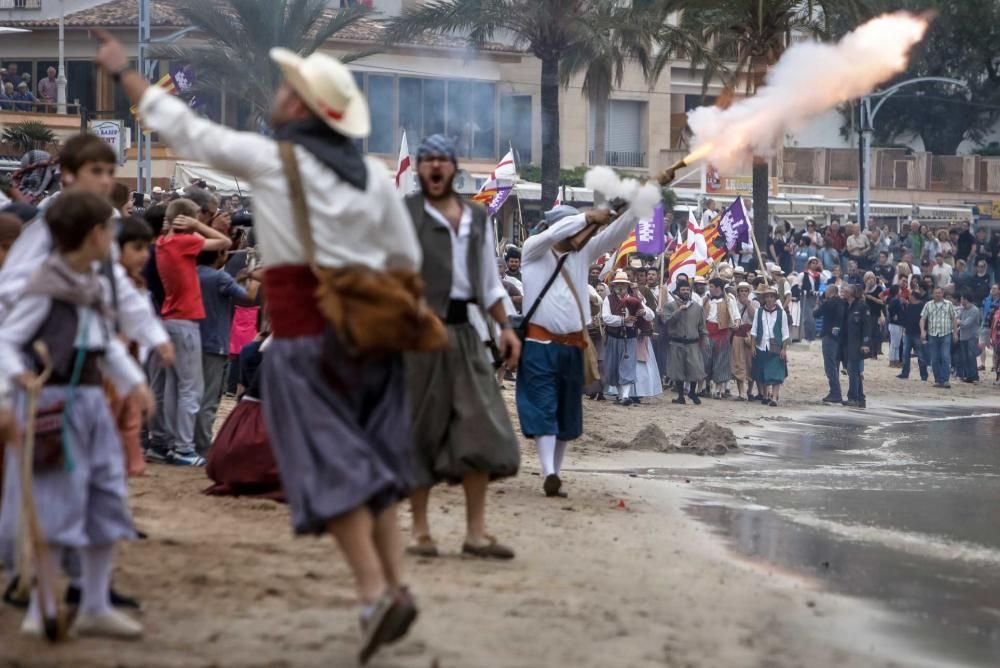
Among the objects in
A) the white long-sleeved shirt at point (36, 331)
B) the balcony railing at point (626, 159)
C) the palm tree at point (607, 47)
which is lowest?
the white long-sleeved shirt at point (36, 331)

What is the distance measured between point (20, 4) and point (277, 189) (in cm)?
5429

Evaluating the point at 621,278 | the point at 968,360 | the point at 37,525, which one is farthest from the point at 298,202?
the point at 968,360

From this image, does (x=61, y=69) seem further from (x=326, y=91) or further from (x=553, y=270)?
(x=326, y=91)

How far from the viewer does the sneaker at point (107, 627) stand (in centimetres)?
582

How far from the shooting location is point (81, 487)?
5.68 meters

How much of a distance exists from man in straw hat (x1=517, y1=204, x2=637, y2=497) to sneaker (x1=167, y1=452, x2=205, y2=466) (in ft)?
7.75

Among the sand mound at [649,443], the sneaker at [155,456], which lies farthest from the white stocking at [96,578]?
the sand mound at [649,443]

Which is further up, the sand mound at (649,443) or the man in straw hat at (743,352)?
the man in straw hat at (743,352)

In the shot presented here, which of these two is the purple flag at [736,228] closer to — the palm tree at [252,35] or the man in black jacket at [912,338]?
the man in black jacket at [912,338]

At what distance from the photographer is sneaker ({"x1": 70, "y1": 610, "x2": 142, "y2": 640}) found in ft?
19.1

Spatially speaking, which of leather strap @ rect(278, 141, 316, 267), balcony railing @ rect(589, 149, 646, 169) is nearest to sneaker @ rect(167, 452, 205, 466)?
leather strap @ rect(278, 141, 316, 267)

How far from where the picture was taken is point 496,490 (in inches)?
430

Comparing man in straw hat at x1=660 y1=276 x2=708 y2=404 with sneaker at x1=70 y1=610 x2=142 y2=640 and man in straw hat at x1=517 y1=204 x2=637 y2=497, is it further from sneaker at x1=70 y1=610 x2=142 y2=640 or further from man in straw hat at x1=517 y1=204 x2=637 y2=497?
sneaker at x1=70 y1=610 x2=142 y2=640

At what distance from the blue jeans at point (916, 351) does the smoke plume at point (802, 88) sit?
16226mm
